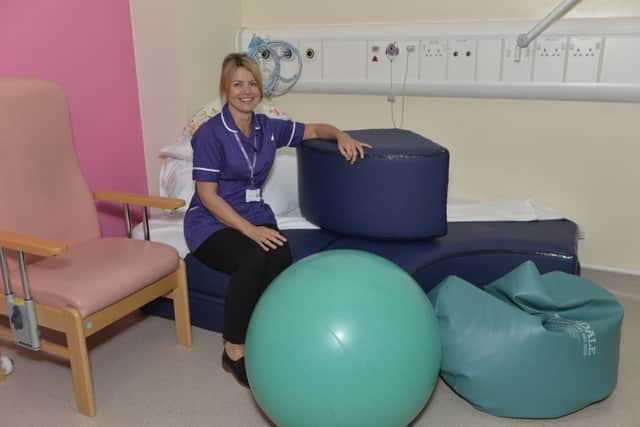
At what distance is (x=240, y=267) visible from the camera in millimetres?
2086

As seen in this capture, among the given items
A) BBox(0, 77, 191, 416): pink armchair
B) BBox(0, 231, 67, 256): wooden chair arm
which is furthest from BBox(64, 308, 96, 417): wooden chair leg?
BBox(0, 231, 67, 256): wooden chair arm

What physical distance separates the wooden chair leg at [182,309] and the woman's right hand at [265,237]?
311 millimetres

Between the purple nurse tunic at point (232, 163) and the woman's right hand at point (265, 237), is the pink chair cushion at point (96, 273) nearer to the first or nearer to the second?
the purple nurse tunic at point (232, 163)

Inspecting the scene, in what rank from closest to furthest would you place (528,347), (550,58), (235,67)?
(528,347), (235,67), (550,58)

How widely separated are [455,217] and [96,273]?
4.85ft

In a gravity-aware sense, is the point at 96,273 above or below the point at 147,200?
below

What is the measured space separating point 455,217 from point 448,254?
0.41 metres

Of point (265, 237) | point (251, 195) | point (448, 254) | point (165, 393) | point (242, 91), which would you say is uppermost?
Answer: point (242, 91)

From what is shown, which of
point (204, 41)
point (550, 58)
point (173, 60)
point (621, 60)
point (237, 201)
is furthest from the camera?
point (204, 41)

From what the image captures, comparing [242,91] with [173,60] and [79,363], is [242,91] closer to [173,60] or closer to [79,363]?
[173,60]

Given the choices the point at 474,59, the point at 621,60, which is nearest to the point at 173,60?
the point at 474,59

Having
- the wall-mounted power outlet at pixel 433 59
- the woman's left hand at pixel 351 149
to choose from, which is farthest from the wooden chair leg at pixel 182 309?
the wall-mounted power outlet at pixel 433 59

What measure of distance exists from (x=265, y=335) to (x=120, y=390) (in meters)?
0.77

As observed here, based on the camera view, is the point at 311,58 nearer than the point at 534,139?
No
